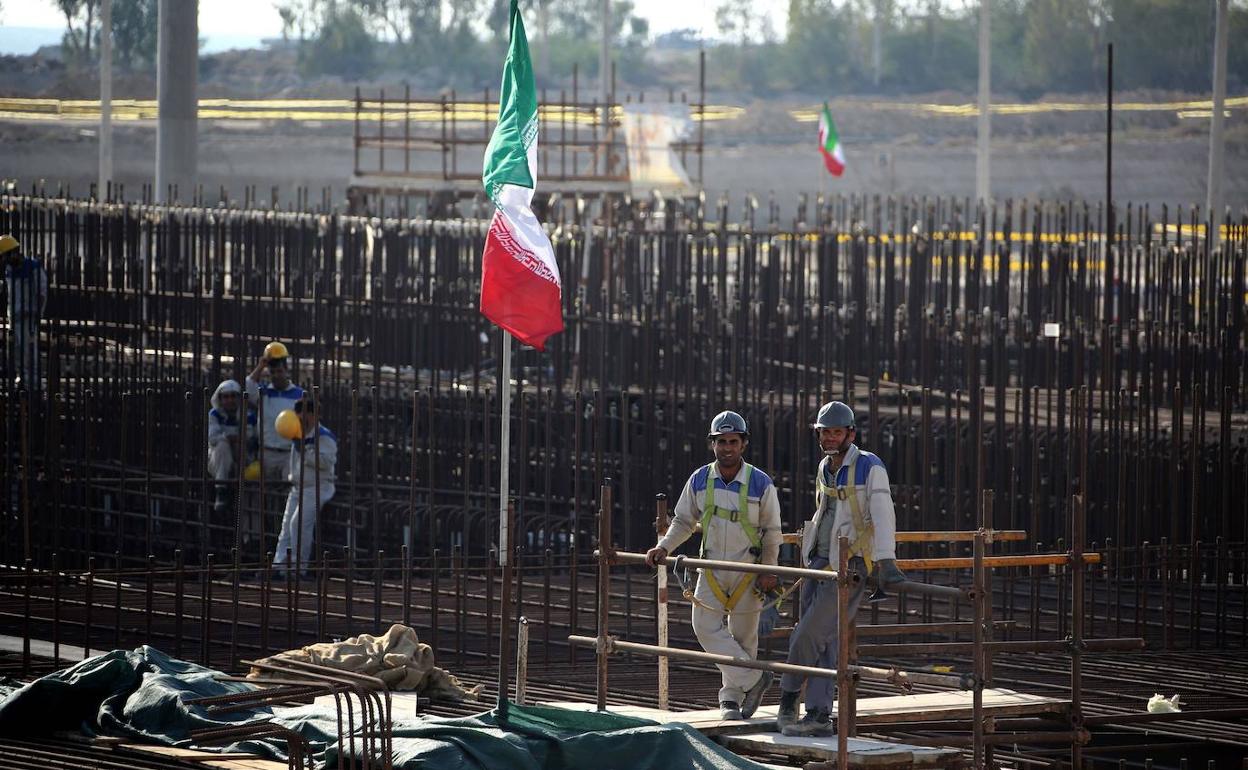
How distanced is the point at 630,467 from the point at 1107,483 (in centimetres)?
358

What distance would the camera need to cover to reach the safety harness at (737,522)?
8914 mm

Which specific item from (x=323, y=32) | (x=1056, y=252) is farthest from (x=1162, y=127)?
(x=1056, y=252)

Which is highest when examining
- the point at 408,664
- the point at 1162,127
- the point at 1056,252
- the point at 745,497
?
the point at 1162,127

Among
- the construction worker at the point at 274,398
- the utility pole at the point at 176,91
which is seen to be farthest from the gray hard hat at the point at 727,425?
the utility pole at the point at 176,91

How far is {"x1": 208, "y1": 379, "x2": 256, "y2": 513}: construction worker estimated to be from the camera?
47.6 feet

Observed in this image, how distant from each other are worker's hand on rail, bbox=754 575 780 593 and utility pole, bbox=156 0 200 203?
16700mm

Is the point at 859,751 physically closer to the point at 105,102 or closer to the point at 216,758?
the point at 216,758

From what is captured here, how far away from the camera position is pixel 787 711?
8.46 m

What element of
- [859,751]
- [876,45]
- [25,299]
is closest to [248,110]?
[876,45]

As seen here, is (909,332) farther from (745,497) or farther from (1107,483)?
(745,497)

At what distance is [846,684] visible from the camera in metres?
7.62

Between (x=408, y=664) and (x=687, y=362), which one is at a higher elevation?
(x=687, y=362)

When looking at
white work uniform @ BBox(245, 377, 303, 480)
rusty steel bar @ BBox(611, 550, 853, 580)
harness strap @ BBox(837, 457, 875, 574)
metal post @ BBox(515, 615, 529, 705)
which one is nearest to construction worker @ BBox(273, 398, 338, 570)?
white work uniform @ BBox(245, 377, 303, 480)

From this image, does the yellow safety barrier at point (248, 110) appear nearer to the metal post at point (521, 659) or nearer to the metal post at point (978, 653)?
the metal post at point (521, 659)
